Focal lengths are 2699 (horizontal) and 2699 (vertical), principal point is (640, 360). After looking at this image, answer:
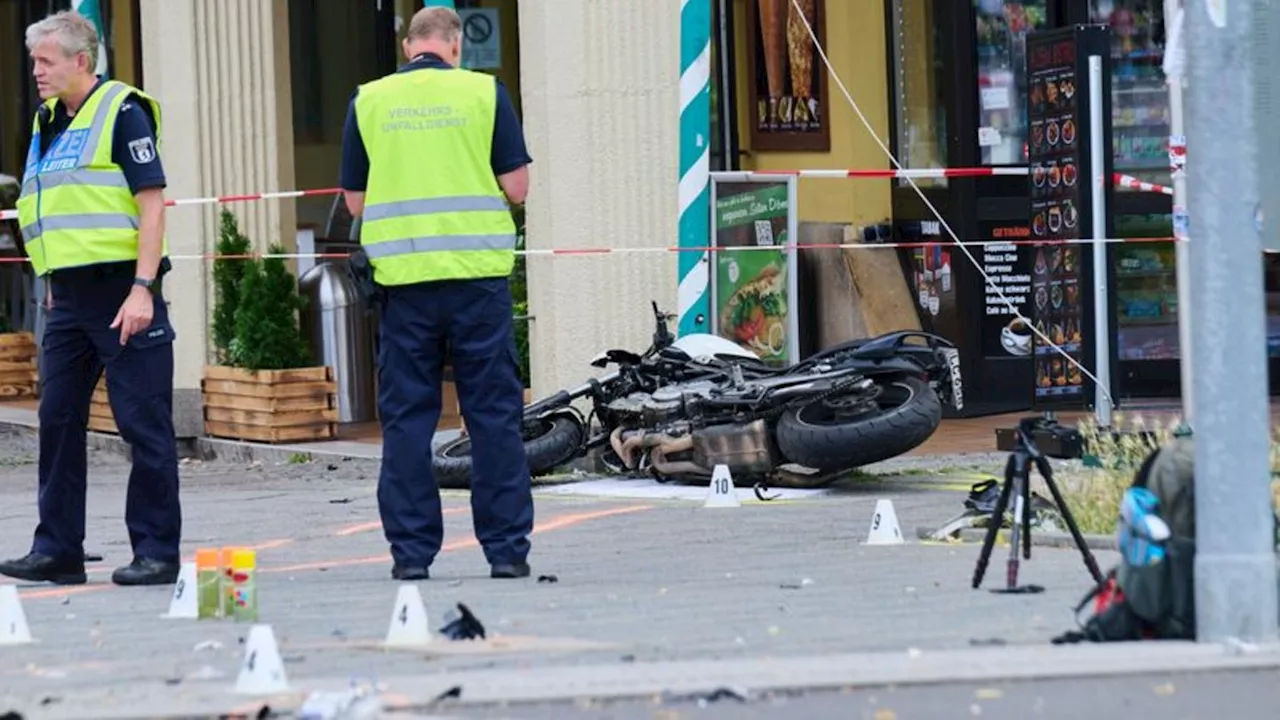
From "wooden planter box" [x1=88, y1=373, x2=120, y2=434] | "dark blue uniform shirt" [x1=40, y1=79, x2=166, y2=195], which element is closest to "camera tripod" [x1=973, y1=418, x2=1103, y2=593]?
"dark blue uniform shirt" [x1=40, y1=79, x2=166, y2=195]

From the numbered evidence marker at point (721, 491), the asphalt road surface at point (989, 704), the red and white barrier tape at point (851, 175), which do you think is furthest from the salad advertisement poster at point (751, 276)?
the asphalt road surface at point (989, 704)

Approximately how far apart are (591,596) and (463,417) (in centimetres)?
86

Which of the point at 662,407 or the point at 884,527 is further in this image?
the point at 662,407

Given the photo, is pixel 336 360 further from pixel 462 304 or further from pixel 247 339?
pixel 462 304

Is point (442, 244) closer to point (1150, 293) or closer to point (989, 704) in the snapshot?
point (989, 704)

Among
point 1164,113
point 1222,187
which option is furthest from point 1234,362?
point 1164,113

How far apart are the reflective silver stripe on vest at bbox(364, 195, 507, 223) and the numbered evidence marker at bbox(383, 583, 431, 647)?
1859 millimetres

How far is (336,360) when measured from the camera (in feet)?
54.6

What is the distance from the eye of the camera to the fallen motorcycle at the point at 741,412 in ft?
37.4

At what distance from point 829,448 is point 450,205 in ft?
10.2

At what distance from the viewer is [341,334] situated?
54.5ft

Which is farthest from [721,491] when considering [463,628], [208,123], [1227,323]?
[208,123]

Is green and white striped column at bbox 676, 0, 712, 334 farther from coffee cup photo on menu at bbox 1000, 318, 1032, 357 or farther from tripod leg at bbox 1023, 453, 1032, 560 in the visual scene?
tripod leg at bbox 1023, 453, 1032, 560

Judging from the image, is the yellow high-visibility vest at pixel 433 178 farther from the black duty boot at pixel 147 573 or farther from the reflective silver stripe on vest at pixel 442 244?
the black duty boot at pixel 147 573
